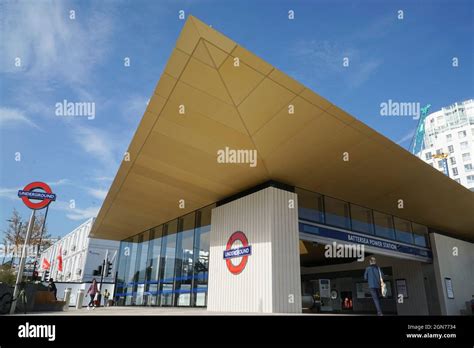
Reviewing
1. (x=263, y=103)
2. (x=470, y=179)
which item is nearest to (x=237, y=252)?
(x=263, y=103)

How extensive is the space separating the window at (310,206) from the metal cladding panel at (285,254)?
2.15 ft

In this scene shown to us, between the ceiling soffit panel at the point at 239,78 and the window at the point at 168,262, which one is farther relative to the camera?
the window at the point at 168,262

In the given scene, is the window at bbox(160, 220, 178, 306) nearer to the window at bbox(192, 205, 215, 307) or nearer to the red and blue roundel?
the window at bbox(192, 205, 215, 307)

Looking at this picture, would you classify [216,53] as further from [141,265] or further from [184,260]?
[141,265]

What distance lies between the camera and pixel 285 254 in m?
10.1

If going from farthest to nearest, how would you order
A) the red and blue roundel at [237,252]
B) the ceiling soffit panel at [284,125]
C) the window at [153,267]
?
the window at [153,267]
the red and blue roundel at [237,252]
the ceiling soffit panel at [284,125]

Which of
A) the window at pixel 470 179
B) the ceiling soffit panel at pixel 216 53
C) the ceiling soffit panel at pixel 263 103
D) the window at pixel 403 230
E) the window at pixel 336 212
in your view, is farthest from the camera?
the window at pixel 470 179

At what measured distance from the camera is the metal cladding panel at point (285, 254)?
9.66 m

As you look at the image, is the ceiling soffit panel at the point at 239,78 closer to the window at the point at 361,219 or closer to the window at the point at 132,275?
the window at the point at 361,219

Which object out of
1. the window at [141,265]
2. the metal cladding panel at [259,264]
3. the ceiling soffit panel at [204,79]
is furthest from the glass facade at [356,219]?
the window at [141,265]

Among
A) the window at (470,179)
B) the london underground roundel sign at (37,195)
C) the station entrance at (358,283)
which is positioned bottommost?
the station entrance at (358,283)

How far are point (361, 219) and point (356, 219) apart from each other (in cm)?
39
